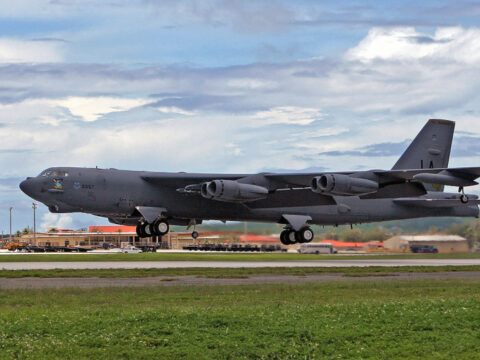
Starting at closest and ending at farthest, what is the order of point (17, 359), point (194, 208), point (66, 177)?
point (17, 359)
point (66, 177)
point (194, 208)

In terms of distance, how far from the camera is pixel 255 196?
1838 inches

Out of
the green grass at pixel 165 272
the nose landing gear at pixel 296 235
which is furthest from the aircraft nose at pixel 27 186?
the nose landing gear at pixel 296 235

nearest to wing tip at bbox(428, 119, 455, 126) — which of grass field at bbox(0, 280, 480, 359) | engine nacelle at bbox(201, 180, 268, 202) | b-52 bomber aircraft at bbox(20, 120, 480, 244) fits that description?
b-52 bomber aircraft at bbox(20, 120, 480, 244)

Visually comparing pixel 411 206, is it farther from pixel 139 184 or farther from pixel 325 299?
pixel 325 299

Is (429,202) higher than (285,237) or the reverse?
higher

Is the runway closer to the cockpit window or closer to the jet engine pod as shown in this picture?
the jet engine pod

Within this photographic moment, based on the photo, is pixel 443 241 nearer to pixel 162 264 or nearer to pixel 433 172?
pixel 433 172

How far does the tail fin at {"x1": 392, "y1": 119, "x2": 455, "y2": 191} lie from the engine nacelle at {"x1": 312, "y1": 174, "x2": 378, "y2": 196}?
12510 mm

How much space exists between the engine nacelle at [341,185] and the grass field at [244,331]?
2765 cm

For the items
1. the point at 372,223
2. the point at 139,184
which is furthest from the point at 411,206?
the point at 139,184

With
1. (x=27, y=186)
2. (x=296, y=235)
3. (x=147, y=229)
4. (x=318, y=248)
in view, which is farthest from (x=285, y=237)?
(x=318, y=248)

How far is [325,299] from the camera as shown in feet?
65.7

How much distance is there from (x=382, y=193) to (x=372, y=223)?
24.4 ft

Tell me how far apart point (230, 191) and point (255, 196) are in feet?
6.35
